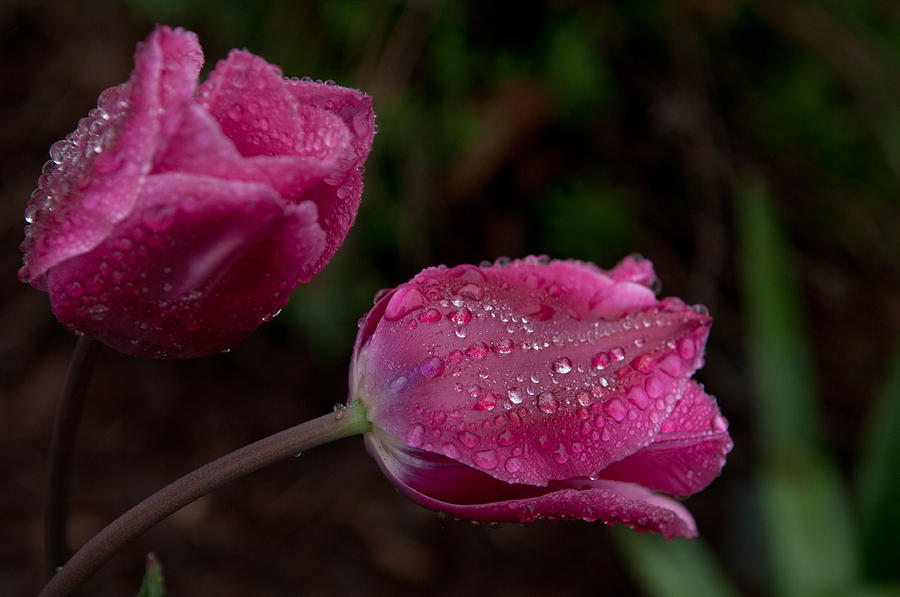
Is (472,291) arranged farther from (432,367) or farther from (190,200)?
(190,200)

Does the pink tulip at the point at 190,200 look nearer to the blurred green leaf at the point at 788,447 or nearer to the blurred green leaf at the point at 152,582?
the blurred green leaf at the point at 152,582

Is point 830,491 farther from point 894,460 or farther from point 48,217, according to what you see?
point 48,217

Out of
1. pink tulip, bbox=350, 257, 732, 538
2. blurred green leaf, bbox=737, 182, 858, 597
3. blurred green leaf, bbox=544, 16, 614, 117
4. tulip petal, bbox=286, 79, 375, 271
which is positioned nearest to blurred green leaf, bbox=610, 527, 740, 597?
blurred green leaf, bbox=737, 182, 858, 597

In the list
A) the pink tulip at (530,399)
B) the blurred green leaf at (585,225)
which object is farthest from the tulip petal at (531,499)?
the blurred green leaf at (585,225)

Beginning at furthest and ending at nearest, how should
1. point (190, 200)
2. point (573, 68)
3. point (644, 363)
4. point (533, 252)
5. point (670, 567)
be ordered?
1. point (533, 252)
2. point (573, 68)
3. point (670, 567)
4. point (644, 363)
5. point (190, 200)

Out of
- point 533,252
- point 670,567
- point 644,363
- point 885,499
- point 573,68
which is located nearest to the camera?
point 644,363

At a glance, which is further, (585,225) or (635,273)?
(585,225)

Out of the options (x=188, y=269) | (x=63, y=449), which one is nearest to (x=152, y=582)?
(x=63, y=449)
